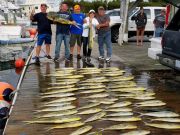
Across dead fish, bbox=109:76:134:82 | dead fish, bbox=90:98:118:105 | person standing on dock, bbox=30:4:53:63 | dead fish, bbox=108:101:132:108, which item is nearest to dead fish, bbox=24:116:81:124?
dead fish, bbox=108:101:132:108

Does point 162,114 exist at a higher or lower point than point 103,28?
lower

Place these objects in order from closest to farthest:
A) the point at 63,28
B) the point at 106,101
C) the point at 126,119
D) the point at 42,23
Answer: the point at 126,119, the point at 106,101, the point at 42,23, the point at 63,28

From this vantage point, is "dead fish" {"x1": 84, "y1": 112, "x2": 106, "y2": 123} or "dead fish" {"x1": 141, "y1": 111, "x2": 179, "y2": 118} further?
"dead fish" {"x1": 141, "y1": 111, "x2": 179, "y2": 118}

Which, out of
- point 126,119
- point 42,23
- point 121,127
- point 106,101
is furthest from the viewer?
point 42,23

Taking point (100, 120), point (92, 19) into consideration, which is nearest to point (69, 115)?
point (100, 120)

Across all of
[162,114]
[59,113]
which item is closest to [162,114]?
[162,114]

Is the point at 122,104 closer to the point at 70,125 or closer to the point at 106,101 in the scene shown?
the point at 106,101

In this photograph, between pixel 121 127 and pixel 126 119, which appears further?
pixel 126 119

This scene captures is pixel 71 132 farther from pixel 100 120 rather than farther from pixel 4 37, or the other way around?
pixel 4 37

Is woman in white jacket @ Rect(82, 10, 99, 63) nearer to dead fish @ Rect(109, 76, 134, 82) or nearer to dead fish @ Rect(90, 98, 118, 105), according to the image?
dead fish @ Rect(109, 76, 134, 82)

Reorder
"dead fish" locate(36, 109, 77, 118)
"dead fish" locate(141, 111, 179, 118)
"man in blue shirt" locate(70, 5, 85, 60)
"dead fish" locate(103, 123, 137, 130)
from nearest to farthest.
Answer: "dead fish" locate(103, 123, 137, 130)
"dead fish" locate(141, 111, 179, 118)
"dead fish" locate(36, 109, 77, 118)
"man in blue shirt" locate(70, 5, 85, 60)

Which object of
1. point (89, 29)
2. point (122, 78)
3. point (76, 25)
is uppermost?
point (76, 25)

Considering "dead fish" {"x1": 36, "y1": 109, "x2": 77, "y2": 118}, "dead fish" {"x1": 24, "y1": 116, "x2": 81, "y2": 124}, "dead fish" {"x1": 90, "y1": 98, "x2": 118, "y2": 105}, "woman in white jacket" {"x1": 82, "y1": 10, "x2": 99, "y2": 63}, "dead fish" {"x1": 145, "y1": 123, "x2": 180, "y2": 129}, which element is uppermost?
"woman in white jacket" {"x1": 82, "y1": 10, "x2": 99, "y2": 63}

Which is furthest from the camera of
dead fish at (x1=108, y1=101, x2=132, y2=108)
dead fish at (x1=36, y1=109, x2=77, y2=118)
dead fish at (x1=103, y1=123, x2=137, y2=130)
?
dead fish at (x1=108, y1=101, x2=132, y2=108)
